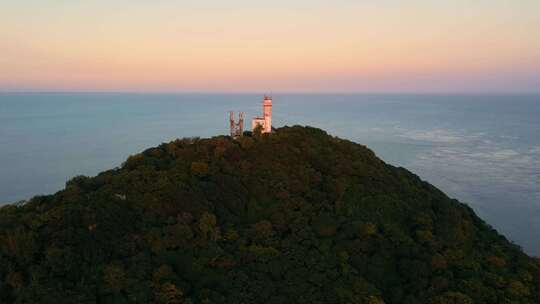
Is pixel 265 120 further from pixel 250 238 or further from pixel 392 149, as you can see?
pixel 392 149

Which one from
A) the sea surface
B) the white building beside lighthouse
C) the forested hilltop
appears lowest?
the sea surface

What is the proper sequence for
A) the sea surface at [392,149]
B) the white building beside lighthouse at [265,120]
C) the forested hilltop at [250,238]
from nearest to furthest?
the forested hilltop at [250,238] < the white building beside lighthouse at [265,120] < the sea surface at [392,149]

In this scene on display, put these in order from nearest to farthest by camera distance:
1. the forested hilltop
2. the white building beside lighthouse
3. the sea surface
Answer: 1. the forested hilltop
2. the white building beside lighthouse
3. the sea surface

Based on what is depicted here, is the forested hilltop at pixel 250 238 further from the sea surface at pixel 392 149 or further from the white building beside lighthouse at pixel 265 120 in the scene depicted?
the sea surface at pixel 392 149

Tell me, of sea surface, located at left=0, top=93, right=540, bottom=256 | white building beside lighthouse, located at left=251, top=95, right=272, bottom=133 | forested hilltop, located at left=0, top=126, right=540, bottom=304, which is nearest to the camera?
forested hilltop, located at left=0, top=126, right=540, bottom=304

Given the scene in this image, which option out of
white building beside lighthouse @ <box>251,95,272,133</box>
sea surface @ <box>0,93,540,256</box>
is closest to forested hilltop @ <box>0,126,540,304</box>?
white building beside lighthouse @ <box>251,95,272,133</box>

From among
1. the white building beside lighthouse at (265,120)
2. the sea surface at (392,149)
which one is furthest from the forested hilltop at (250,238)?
the sea surface at (392,149)

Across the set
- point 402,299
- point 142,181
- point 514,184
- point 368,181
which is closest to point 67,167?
point 142,181

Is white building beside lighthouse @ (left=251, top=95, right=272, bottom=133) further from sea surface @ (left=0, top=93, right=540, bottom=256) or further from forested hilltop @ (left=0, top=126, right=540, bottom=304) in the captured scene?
sea surface @ (left=0, top=93, right=540, bottom=256)
